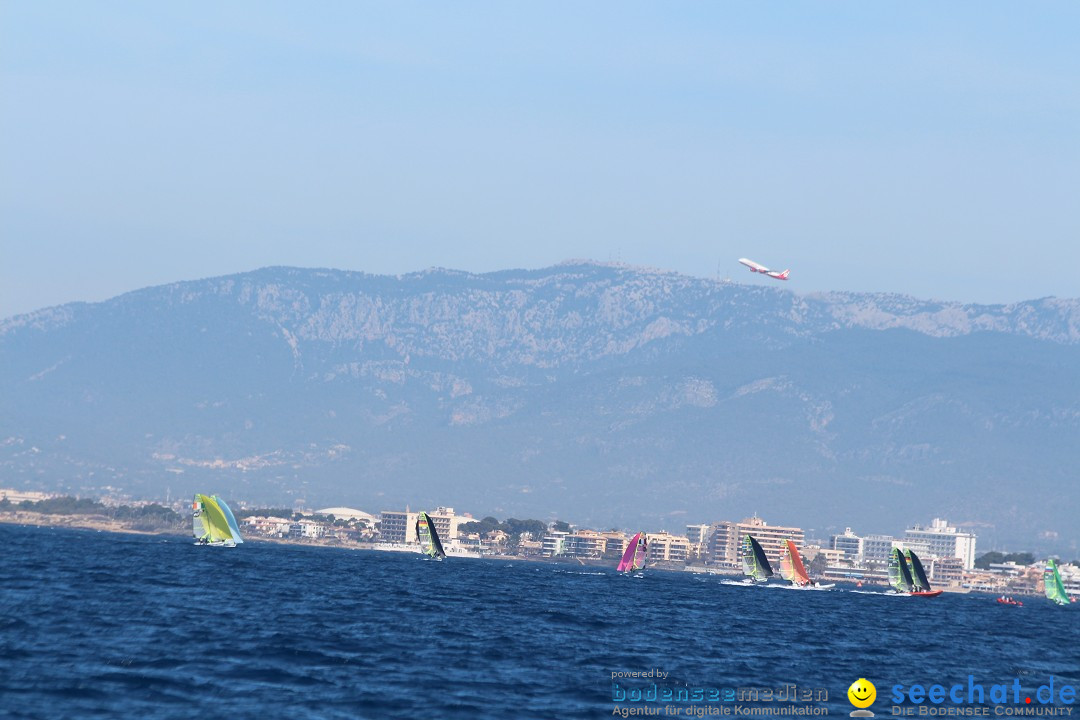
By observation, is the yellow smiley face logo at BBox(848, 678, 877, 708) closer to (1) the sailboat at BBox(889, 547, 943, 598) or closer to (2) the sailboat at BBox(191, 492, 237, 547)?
(1) the sailboat at BBox(889, 547, 943, 598)

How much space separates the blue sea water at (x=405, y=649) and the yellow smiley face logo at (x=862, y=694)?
54 centimetres

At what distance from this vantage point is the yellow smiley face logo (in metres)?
53.2

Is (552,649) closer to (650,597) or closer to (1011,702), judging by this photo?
(1011,702)

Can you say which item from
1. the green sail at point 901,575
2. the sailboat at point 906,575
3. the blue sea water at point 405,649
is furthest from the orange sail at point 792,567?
the blue sea water at point 405,649

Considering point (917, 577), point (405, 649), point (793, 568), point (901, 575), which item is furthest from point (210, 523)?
point (405, 649)

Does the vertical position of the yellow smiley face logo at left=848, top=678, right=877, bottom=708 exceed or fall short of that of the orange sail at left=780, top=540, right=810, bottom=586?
it falls short

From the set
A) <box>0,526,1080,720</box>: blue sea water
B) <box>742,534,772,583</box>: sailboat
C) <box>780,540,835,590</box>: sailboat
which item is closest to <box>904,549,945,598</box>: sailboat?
<box>780,540,835,590</box>: sailboat

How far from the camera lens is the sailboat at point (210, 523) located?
17971 centimetres

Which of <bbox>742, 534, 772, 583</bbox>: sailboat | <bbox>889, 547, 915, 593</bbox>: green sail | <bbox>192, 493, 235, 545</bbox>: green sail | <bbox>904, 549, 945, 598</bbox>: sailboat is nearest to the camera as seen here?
<bbox>889, 547, 915, 593</bbox>: green sail

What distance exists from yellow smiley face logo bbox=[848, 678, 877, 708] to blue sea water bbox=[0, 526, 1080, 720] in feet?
1.76

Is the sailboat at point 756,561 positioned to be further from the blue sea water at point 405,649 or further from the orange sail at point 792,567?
the blue sea water at point 405,649

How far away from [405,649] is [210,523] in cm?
12659

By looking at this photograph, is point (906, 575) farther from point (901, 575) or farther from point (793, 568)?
point (793, 568)

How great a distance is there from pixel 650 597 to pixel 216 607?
2347 inches
